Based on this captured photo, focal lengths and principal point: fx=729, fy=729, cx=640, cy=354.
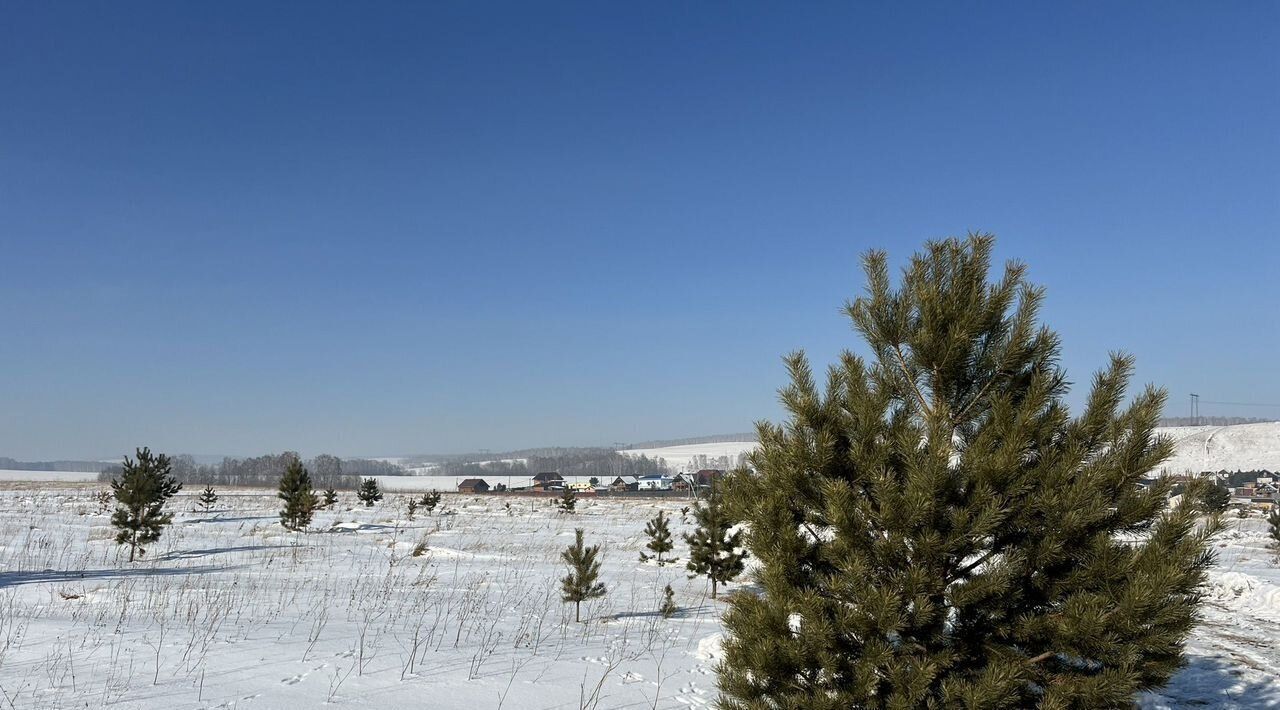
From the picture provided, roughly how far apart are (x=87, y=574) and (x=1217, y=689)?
19340mm

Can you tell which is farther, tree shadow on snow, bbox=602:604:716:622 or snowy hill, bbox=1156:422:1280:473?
snowy hill, bbox=1156:422:1280:473

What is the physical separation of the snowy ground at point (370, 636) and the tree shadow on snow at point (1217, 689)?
31 millimetres

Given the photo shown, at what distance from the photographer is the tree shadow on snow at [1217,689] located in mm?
7922

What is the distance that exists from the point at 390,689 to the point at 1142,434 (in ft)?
20.0

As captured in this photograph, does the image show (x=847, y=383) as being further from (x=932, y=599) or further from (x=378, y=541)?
(x=378, y=541)

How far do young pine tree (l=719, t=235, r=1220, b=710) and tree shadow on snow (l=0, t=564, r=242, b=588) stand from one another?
1436cm

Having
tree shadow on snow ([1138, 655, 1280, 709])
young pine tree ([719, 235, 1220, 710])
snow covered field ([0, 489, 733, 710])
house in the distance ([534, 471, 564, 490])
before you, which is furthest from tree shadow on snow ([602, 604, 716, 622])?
house in the distance ([534, 471, 564, 490])

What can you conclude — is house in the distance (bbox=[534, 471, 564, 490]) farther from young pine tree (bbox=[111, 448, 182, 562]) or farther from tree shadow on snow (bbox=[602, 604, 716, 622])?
tree shadow on snow (bbox=[602, 604, 716, 622])

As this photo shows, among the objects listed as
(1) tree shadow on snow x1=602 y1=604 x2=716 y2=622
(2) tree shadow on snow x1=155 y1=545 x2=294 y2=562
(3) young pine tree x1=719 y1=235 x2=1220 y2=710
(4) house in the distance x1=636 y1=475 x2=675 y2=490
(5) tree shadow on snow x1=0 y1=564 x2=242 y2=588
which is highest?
(3) young pine tree x1=719 y1=235 x2=1220 y2=710

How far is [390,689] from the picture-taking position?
638 cm

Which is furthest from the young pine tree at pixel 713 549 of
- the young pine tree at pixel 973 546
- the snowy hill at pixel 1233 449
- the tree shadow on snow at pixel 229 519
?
the snowy hill at pixel 1233 449

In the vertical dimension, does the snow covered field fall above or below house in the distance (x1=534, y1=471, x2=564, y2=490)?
above

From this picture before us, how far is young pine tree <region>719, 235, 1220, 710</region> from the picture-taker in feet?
14.0

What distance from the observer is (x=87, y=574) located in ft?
49.5
